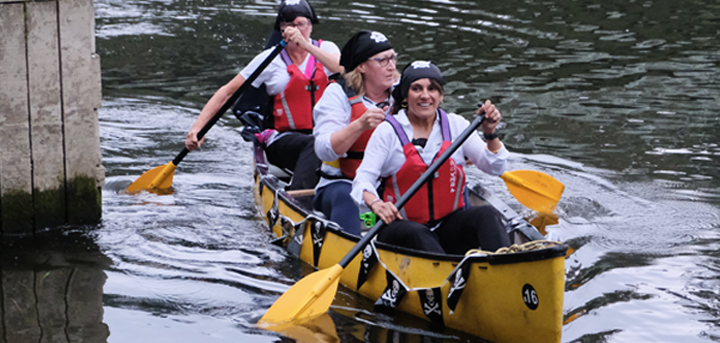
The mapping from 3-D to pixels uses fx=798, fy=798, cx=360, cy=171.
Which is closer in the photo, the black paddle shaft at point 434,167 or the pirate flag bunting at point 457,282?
the pirate flag bunting at point 457,282

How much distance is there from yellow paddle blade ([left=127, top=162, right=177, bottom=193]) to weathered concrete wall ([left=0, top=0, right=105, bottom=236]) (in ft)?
4.43

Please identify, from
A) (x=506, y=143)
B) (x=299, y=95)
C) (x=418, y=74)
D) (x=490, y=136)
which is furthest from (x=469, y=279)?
(x=506, y=143)

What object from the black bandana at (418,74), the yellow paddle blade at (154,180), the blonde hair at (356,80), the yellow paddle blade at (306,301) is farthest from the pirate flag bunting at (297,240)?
the yellow paddle blade at (154,180)

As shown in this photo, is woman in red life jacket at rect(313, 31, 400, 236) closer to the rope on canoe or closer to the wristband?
the wristband

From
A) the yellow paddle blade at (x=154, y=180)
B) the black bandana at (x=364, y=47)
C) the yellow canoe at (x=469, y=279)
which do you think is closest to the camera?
the yellow canoe at (x=469, y=279)

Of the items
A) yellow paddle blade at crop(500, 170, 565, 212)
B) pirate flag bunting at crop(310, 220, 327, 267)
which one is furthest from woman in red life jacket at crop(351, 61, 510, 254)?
yellow paddle blade at crop(500, 170, 565, 212)

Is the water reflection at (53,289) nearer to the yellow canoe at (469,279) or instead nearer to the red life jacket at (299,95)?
the yellow canoe at (469,279)

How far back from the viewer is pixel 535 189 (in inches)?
250

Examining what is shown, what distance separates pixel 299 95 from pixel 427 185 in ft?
7.63

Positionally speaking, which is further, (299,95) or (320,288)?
(299,95)

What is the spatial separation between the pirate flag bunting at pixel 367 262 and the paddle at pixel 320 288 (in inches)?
2.5

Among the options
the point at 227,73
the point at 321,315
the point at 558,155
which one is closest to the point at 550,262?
the point at 321,315

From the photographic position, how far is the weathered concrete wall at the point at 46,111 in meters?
5.28

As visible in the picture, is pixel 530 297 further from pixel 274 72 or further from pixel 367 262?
pixel 274 72
